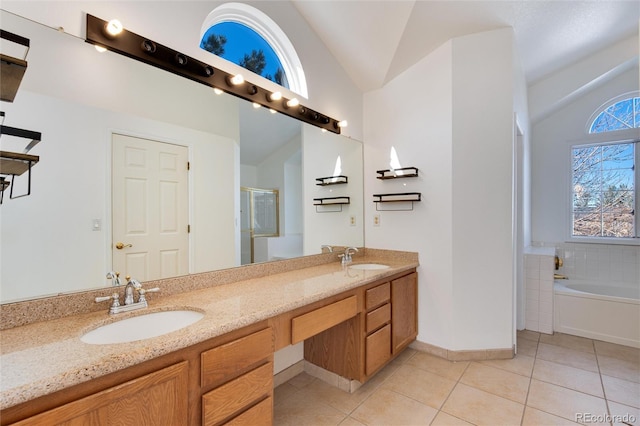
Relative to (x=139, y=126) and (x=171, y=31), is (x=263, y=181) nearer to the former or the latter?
(x=139, y=126)

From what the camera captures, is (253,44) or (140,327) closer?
(140,327)

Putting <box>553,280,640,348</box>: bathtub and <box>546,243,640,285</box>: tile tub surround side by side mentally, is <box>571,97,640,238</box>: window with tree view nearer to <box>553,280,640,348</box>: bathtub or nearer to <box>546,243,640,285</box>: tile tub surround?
<box>546,243,640,285</box>: tile tub surround

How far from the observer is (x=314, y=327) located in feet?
5.47

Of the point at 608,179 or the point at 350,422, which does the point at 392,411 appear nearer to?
the point at 350,422

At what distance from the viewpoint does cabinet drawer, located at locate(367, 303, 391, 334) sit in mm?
2105

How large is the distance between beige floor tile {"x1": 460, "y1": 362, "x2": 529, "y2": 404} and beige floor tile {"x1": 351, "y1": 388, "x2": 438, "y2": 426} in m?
0.52

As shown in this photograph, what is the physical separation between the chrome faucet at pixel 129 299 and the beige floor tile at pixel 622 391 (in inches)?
116

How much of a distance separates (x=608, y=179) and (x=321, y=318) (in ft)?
14.1

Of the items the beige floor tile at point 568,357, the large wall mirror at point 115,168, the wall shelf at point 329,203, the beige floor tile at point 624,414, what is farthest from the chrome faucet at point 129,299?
the beige floor tile at point 568,357

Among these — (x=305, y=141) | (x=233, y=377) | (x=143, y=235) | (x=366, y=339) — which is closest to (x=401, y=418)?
(x=366, y=339)

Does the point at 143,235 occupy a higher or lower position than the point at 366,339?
higher

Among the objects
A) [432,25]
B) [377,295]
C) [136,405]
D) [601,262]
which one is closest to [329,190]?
[377,295]

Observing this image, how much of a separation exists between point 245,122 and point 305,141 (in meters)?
0.65

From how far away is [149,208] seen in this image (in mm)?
1562
